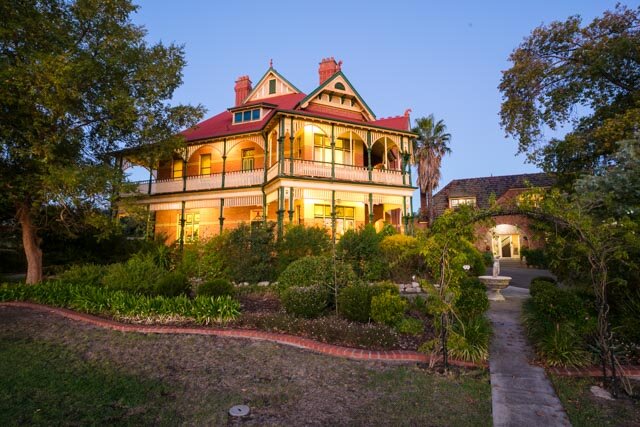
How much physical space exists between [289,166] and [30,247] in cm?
1040

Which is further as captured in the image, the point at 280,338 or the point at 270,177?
the point at 270,177

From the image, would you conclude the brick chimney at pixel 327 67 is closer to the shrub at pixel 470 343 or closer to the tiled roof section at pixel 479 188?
the tiled roof section at pixel 479 188

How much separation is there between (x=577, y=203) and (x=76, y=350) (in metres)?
8.37

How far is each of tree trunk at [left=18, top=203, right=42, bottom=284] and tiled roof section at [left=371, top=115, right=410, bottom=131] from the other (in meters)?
16.7

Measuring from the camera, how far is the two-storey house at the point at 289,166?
57.9 ft

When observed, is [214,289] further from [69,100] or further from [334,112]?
[334,112]

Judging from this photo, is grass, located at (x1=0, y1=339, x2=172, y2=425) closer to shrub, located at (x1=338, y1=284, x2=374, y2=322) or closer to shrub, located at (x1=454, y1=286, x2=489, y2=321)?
shrub, located at (x1=338, y1=284, x2=374, y2=322)

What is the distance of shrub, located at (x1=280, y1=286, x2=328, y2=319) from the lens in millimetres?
7691

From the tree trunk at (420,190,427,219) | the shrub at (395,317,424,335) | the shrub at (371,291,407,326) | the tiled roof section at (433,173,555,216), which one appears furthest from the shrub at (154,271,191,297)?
the tree trunk at (420,190,427,219)

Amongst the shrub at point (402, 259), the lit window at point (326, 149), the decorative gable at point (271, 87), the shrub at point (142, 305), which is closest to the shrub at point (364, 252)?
the shrub at point (402, 259)

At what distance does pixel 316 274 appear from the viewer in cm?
927

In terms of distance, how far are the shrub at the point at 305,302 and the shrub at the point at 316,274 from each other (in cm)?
56

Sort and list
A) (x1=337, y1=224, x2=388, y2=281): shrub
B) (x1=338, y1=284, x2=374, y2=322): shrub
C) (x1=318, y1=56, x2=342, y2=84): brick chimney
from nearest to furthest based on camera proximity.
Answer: (x1=338, y1=284, x2=374, y2=322): shrub
(x1=337, y1=224, x2=388, y2=281): shrub
(x1=318, y1=56, x2=342, y2=84): brick chimney

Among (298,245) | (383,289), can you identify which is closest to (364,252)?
(298,245)
